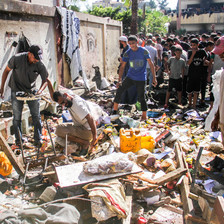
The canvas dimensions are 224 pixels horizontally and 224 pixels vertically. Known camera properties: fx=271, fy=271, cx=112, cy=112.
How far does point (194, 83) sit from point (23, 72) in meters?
4.79

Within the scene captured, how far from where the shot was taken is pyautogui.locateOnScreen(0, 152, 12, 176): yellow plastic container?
4.02 metres

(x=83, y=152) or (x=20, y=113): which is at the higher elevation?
(x=20, y=113)

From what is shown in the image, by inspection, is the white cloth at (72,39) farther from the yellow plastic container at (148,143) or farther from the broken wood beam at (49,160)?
the broken wood beam at (49,160)

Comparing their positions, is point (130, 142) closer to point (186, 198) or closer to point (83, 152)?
point (83, 152)

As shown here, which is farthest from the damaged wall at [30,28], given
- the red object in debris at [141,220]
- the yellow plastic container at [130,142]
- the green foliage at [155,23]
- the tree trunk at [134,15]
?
the green foliage at [155,23]

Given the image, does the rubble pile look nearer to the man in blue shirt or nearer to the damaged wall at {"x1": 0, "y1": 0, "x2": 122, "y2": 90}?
the man in blue shirt

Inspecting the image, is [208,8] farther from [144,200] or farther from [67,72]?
[144,200]

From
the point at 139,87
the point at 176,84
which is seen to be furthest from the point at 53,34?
the point at 176,84

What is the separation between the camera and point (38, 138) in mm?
5453

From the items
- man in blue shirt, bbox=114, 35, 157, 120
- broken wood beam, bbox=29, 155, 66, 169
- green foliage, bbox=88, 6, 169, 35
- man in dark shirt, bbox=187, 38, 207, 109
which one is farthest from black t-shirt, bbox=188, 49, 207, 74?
→ green foliage, bbox=88, 6, 169, 35

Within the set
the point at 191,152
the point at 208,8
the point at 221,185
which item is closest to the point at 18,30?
the point at 191,152

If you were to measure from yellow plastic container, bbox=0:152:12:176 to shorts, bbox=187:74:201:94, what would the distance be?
5.44 m

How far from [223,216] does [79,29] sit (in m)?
8.40

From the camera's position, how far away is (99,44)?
11867mm
